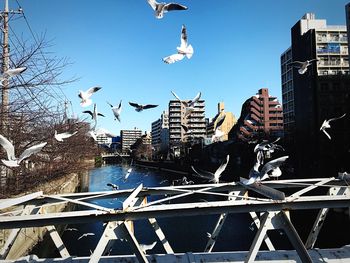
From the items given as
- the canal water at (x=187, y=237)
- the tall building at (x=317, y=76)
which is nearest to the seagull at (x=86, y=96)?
the canal water at (x=187, y=237)

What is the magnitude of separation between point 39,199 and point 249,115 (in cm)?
7105

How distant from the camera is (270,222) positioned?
12.5ft

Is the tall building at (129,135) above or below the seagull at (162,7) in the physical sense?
below

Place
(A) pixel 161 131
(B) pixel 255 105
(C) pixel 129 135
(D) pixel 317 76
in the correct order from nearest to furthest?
(D) pixel 317 76 < (B) pixel 255 105 < (A) pixel 161 131 < (C) pixel 129 135

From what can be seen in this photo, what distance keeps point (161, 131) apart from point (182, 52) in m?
116

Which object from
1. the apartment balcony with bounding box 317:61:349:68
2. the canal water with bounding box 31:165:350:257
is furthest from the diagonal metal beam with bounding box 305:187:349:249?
the apartment balcony with bounding box 317:61:349:68

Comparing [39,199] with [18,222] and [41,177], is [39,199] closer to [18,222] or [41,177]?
[18,222]

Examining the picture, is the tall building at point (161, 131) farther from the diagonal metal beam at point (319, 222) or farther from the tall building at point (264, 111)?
the diagonal metal beam at point (319, 222)

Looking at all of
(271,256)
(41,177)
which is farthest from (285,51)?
(271,256)

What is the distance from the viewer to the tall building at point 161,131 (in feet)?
376

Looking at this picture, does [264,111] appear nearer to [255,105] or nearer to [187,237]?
[255,105]

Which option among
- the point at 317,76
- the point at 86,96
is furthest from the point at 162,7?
the point at 317,76

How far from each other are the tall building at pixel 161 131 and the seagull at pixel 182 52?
3877 inches

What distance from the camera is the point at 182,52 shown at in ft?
20.2
